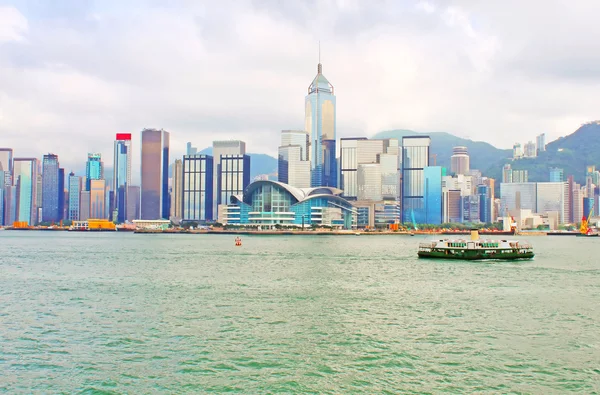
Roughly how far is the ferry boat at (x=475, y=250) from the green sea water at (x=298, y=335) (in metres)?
17.4

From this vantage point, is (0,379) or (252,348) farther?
(252,348)

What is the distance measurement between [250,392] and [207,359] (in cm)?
358

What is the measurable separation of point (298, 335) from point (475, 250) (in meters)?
42.2

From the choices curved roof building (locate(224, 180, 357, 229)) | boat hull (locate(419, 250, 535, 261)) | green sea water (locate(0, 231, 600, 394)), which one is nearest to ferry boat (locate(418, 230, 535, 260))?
boat hull (locate(419, 250, 535, 261))

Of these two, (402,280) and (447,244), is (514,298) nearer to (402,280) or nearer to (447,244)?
(402,280)

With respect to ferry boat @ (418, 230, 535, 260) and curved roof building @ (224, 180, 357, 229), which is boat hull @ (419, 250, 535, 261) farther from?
curved roof building @ (224, 180, 357, 229)

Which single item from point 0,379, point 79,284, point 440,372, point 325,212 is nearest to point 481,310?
point 440,372

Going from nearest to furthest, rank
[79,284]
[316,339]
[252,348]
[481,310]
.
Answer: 1. [252,348]
2. [316,339]
3. [481,310]
4. [79,284]

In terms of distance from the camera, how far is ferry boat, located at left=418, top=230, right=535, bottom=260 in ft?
209

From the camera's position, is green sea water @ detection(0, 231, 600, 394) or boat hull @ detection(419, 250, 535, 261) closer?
green sea water @ detection(0, 231, 600, 394)

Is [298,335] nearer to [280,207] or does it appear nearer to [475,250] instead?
[475,250]

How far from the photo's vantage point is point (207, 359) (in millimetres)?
21375

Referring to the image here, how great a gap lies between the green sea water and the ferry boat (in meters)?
17.4

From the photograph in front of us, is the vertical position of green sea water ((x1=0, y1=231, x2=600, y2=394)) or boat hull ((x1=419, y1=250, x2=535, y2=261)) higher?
boat hull ((x1=419, y1=250, x2=535, y2=261))
